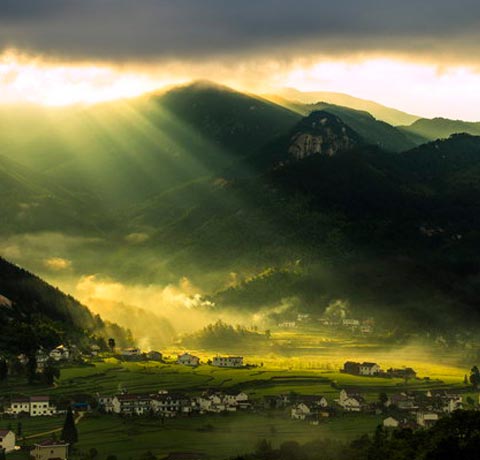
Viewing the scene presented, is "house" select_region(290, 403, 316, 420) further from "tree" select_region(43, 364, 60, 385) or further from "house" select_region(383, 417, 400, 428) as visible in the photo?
"tree" select_region(43, 364, 60, 385)

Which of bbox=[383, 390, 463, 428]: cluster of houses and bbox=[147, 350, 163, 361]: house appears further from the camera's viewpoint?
bbox=[147, 350, 163, 361]: house

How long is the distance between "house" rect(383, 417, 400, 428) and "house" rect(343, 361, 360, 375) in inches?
1185

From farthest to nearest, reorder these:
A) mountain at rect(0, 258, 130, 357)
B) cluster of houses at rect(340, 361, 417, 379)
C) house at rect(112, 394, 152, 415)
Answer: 1. cluster of houses at rect(340, 361, 417, 379)
2. mountain at rect(0, 258, 130, 357)
3. house at rect(112, 394, 152, 415)

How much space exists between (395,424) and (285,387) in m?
21.5

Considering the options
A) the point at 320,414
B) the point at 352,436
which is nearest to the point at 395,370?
the point at 320,414

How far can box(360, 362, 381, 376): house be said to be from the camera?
14225 centimetres

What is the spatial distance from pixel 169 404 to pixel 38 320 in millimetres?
33847

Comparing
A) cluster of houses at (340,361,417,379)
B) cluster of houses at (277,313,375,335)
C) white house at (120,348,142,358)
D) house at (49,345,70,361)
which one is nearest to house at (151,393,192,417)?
house at (49,345,70,361)

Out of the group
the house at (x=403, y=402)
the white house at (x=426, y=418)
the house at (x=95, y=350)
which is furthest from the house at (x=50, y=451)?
the house at (x=95, y=350)

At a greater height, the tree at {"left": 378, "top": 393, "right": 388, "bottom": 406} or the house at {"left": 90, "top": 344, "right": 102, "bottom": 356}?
the house at {"left": 90, "top": 344, "right": 102, "bottom": 356}

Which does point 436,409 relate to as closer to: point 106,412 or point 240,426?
point 240,426

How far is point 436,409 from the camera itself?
A: 387 ft

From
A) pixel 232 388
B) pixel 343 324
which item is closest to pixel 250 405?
pixel 232 388

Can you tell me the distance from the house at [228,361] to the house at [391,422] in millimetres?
36160
